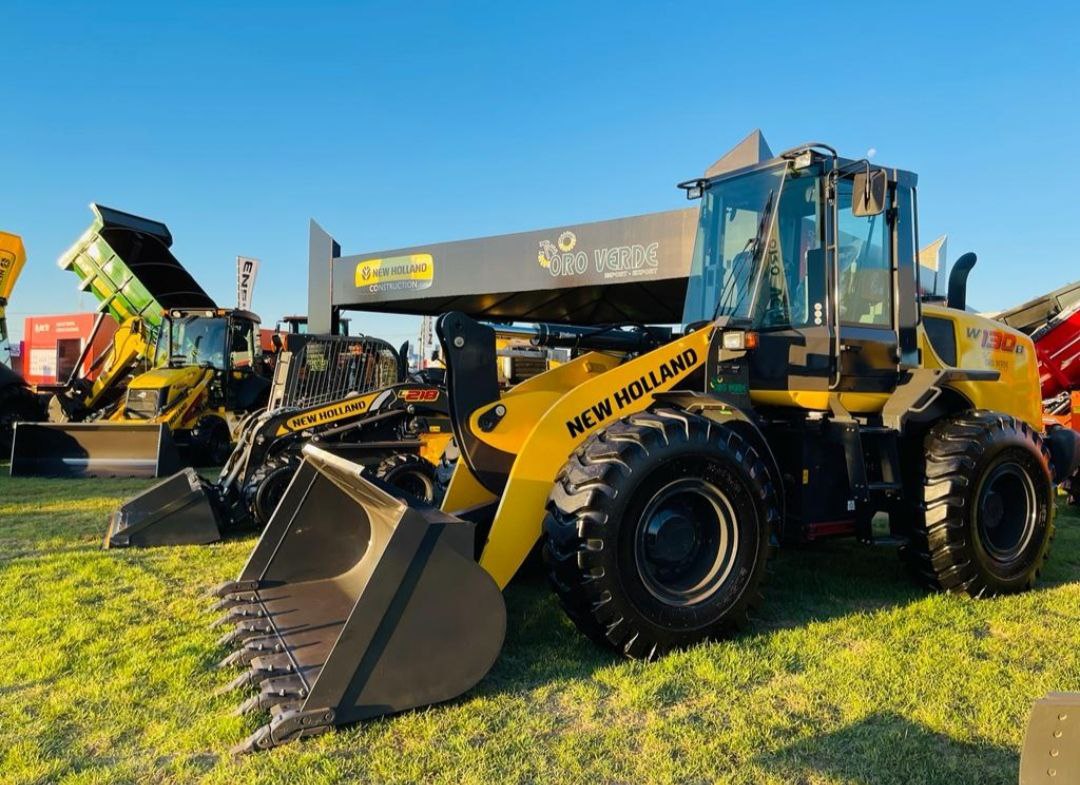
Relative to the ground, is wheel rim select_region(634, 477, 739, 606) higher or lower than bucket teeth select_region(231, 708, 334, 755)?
higher

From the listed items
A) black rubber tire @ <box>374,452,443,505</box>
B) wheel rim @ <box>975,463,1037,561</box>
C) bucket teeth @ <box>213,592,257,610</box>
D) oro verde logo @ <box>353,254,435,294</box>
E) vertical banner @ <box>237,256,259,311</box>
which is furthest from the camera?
vertical banner @ <box>237,256,259,311</box>

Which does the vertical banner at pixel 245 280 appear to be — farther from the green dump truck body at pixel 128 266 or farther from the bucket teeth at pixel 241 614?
the bucket teeth at pixel 241 614

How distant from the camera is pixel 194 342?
1329 cm

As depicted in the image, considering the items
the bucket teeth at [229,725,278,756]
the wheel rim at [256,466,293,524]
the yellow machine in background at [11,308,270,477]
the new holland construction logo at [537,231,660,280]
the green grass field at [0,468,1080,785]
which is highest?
the new holland construction logo at [537,231,660,280]

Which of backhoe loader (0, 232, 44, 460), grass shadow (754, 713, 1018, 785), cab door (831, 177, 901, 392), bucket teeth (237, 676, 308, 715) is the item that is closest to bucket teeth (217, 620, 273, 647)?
bucket teeth (237, 676, 308, 715)

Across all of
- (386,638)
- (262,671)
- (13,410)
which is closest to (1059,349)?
(386,638)

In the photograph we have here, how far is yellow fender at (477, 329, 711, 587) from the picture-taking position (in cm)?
367

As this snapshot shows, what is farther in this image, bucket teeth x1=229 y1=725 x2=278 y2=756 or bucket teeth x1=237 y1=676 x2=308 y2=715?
bucket teeth x1=237 y1=676 x2=308 y2=715

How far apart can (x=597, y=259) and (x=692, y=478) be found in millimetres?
9505

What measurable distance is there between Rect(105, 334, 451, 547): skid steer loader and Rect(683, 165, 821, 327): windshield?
9.87ft

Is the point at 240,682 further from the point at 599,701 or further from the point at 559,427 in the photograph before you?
the point at 559,427

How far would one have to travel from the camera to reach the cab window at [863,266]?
477 centimetres

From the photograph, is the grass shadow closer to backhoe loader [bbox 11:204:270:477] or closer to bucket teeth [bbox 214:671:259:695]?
bucket teeth [bbox 214:671:259:695]

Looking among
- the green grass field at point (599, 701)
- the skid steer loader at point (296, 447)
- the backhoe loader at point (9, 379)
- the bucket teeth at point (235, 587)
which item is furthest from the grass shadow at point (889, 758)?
the backhoe loader at point (9, 379)
